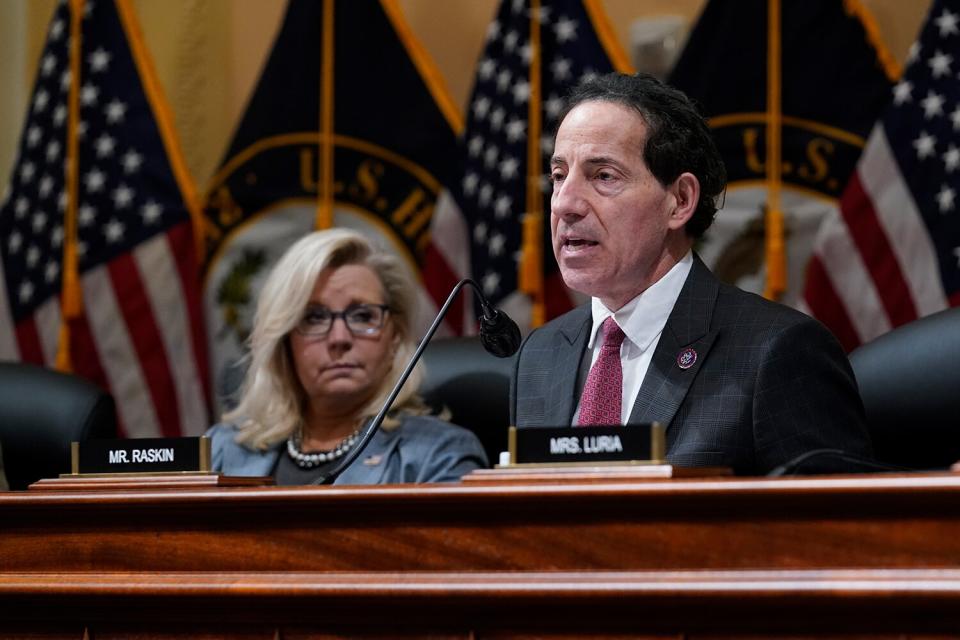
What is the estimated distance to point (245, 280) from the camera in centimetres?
506

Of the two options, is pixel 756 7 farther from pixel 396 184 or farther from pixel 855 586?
pixel 855 586

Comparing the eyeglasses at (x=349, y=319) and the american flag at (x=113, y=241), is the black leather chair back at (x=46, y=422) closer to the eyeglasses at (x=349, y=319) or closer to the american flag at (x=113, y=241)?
the eyeglasses at (x=349, y=319)

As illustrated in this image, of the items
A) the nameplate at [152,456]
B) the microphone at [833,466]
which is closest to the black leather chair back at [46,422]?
the nameplate at [152,456]

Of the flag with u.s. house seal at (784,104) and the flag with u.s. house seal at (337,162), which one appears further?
the flag with u.s. house seal at (337,162)

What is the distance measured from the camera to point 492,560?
158 centimetres

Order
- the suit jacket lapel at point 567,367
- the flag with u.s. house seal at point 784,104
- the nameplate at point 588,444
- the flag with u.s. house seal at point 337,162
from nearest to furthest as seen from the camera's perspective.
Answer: the nameplate at point 588,444
the suit jacket lapel at point 567,367
the flag with u.s. house seal at point 784,104
the flag with u.s. house seal at point 337,162

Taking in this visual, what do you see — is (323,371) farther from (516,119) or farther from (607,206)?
(516,119)

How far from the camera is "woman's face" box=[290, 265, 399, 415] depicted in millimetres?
3385

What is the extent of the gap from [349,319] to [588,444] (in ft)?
6.10

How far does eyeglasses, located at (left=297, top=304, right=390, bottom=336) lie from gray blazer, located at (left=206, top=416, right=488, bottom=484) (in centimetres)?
27

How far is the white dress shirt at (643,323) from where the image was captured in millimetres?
2426

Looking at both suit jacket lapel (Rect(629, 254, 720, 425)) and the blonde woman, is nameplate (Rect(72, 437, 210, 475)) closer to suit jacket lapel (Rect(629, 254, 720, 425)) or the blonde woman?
suit jacket lapel (Rect(629, 254, 720, 425))

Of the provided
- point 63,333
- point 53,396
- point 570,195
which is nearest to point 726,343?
point 570,195

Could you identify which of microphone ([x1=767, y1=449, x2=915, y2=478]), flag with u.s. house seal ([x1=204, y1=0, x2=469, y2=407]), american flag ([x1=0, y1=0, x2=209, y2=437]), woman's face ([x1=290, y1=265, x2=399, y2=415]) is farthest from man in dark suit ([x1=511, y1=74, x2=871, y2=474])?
american flag ([x1=0, y1=0, x2=209, y2=437])
